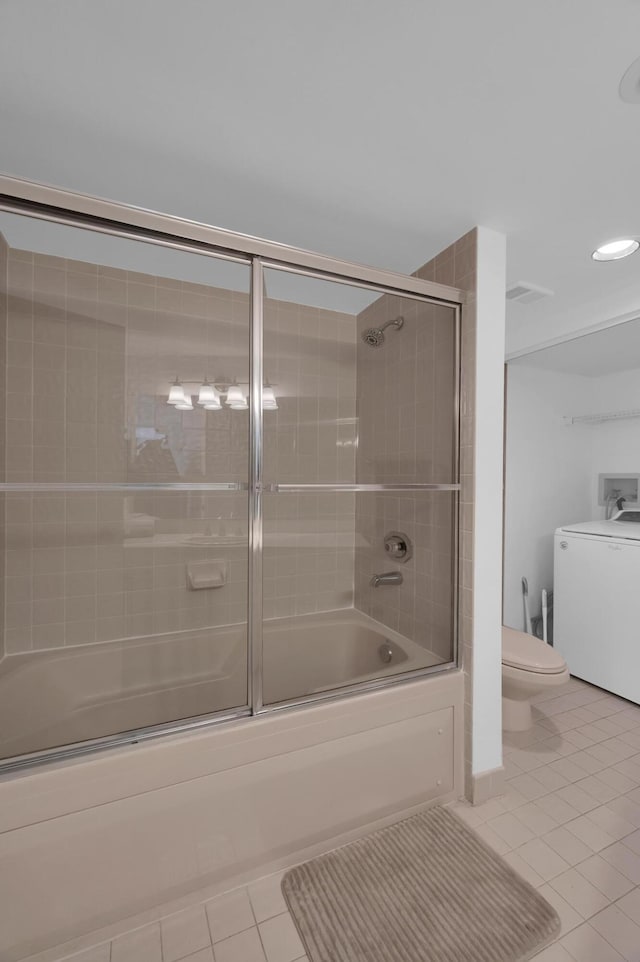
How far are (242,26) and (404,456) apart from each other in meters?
1.54

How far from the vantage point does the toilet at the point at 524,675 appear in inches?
80.0

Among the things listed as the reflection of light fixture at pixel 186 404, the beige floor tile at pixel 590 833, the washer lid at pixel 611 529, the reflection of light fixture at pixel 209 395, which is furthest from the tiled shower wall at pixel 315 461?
the washer lid at pixel 611 529

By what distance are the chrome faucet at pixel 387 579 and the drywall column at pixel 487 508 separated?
17.7 inches

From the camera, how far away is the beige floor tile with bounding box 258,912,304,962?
1205mm

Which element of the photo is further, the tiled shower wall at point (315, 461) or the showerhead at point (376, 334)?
Result: the tiled shower wall at point (315, 461)

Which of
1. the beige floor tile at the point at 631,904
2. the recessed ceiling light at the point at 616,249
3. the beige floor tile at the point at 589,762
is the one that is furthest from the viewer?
the beige floor tile at the point at 589,762

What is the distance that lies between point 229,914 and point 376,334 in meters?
2.31

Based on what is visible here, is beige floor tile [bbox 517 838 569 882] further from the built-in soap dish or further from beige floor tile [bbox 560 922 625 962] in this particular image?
the built-in soap dish

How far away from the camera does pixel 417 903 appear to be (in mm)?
1354

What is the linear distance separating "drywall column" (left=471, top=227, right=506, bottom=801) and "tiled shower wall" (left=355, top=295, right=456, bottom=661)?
0.12 m

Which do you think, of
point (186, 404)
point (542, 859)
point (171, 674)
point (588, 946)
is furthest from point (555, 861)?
point (186, 404)

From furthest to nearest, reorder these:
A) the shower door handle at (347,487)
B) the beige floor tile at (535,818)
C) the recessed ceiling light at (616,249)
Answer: the recessed ceiling light at (616,249) < the beige floor tile at (535,818) < the shower door handle at (347,487)

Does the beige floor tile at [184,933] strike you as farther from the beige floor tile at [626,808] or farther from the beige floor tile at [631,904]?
the beige floor tile at [626,808]

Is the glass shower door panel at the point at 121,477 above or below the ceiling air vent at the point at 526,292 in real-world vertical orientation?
below
